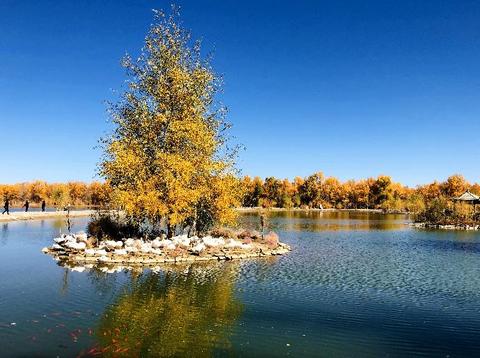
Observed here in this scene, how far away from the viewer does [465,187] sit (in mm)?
152000

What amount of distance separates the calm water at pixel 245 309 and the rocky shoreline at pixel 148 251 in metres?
2.00

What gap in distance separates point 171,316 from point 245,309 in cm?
326

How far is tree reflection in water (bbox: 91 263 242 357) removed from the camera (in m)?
14.3

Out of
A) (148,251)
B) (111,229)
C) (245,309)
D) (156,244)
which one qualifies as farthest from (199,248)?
(245,309)

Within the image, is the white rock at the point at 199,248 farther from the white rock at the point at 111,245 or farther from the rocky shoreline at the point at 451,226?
the rocky shoreline at the point at 451,226

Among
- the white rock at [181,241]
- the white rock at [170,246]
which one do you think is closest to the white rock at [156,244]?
the white rock at [170,246]

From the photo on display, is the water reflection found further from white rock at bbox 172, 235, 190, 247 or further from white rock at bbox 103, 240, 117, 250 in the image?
white rock at bbox 103, 240, 117, 250

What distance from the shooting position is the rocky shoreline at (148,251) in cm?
3012

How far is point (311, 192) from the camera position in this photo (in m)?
171

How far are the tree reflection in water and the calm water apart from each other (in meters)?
0.04

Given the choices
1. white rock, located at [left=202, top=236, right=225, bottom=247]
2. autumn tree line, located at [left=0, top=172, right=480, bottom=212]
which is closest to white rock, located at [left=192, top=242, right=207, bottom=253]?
white rock, located at [left=202, top=236, right=225, bottom=247]

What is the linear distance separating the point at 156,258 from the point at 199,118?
1296cm

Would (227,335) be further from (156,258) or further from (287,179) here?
(287,179)

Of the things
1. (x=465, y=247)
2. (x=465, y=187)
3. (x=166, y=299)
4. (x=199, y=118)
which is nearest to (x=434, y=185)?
(x=465, y=187)
